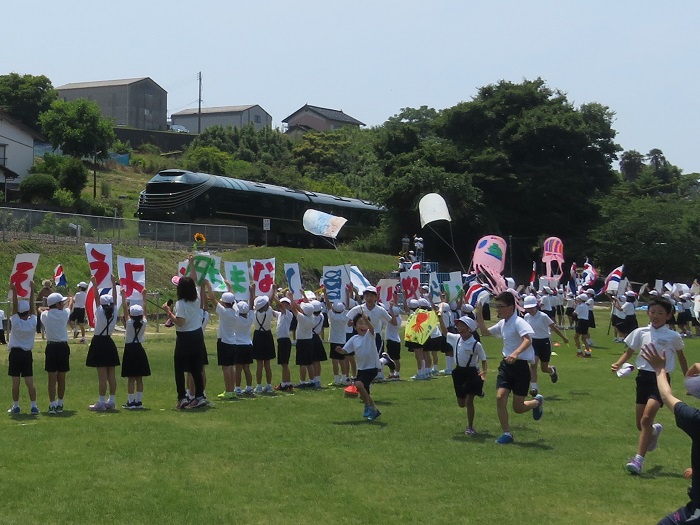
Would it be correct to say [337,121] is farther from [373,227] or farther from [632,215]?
[632,215]

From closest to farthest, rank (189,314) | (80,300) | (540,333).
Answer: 1. (189,314)
2. (540,333)
3. (80,300)

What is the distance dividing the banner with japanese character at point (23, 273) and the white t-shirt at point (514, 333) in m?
7.28

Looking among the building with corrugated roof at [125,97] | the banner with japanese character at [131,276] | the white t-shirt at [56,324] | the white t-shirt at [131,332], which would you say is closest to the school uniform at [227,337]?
the white t-shirt at [131,332]

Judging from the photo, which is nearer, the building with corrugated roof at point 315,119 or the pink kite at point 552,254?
the pink kite at point 552,254

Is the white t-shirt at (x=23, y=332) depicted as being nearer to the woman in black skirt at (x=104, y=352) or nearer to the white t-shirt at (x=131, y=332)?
the woman in black skirt at (x=104, y=352)

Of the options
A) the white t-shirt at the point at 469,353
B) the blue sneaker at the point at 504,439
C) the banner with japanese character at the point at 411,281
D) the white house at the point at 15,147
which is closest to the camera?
the blue sneaker at the point at 504,439

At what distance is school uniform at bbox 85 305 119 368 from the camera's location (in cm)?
1413

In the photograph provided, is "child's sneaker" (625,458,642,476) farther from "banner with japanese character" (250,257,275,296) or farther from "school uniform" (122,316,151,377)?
"banner with japanese character" (250,257,275,296)

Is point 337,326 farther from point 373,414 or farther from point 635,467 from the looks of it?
point 635,467

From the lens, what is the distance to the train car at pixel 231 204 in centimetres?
4831

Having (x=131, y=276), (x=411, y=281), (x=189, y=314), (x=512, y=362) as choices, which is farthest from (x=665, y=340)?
(x=411, y=281)

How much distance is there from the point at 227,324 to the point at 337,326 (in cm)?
301

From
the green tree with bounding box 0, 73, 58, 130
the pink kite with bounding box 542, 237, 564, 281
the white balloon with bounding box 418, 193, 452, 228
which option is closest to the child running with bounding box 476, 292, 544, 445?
the white balloon with bounding box 418, 193, 452, 228

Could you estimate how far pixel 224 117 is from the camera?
10544 centimetres
